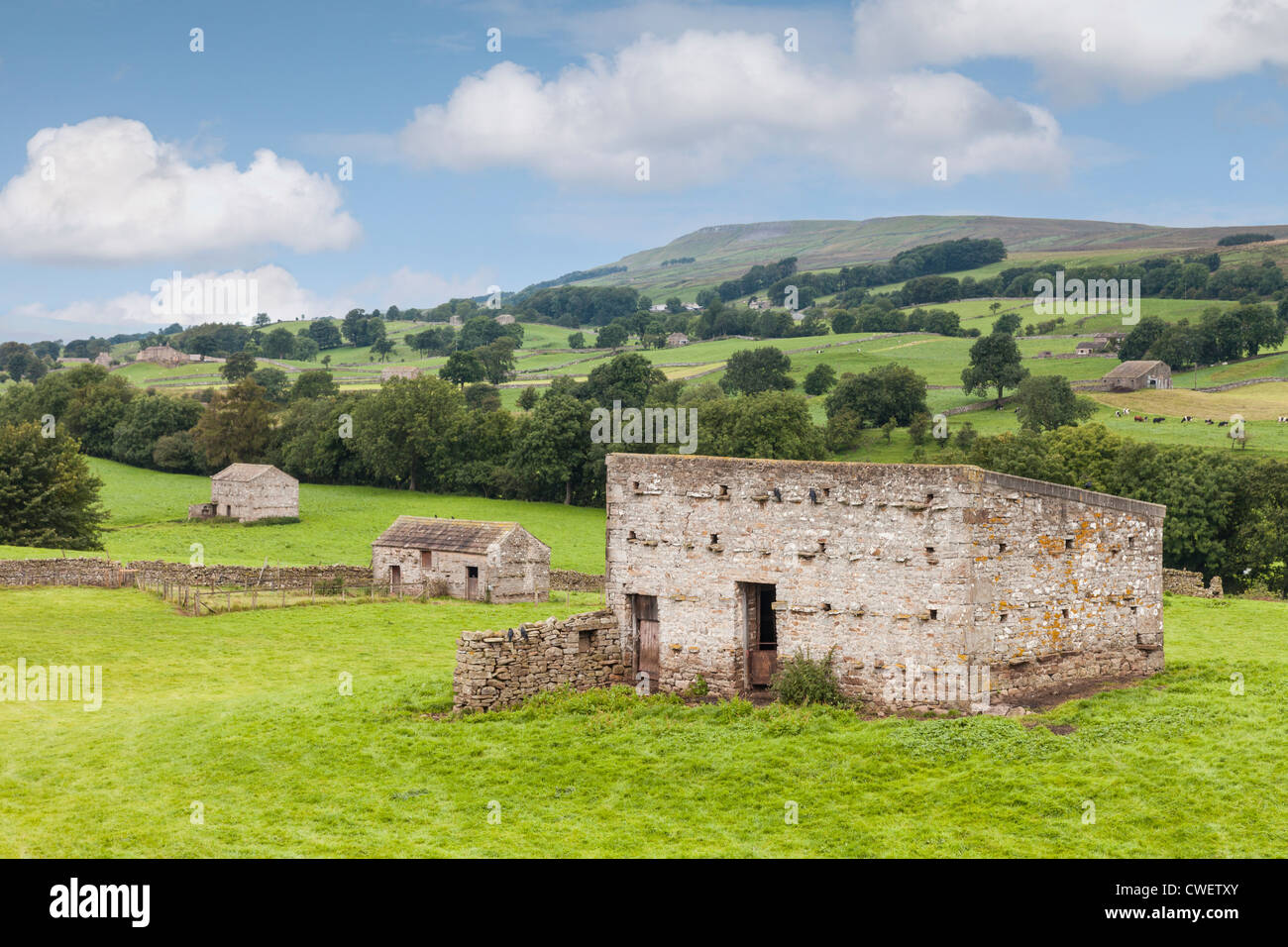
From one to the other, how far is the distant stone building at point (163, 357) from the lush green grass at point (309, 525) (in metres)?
92.9

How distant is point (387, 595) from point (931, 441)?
54190 millimetres

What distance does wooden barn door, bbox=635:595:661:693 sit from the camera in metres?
22.4

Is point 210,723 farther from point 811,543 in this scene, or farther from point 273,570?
point 273,570

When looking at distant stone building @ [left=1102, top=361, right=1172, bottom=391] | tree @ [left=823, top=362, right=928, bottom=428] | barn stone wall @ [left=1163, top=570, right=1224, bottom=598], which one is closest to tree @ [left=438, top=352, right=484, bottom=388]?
tree @ [left=823, top=362, right=928, bottom=428]

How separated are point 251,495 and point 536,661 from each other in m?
50.6

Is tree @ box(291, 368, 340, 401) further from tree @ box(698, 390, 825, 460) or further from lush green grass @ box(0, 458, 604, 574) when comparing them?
tree @ box(698, 390, 825, 460)

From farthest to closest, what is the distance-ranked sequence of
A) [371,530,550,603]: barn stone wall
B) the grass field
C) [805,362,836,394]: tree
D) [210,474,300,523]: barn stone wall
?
[805,362,836,394]: tree, [210,474,300,523]: barn stone wall, [371,530,550,603]: barn stone wall, the grass field

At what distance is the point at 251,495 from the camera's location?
67.6 metres

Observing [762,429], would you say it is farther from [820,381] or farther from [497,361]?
[497,361]

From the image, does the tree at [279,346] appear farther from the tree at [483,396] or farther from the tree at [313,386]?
the tree at [483,396]

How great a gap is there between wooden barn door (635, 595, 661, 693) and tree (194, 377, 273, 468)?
7499cm

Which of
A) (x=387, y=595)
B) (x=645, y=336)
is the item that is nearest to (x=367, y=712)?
(x=387, y=595)

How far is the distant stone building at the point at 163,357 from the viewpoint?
179 metres

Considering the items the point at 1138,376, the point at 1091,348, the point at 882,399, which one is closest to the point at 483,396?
the point at 882,399
